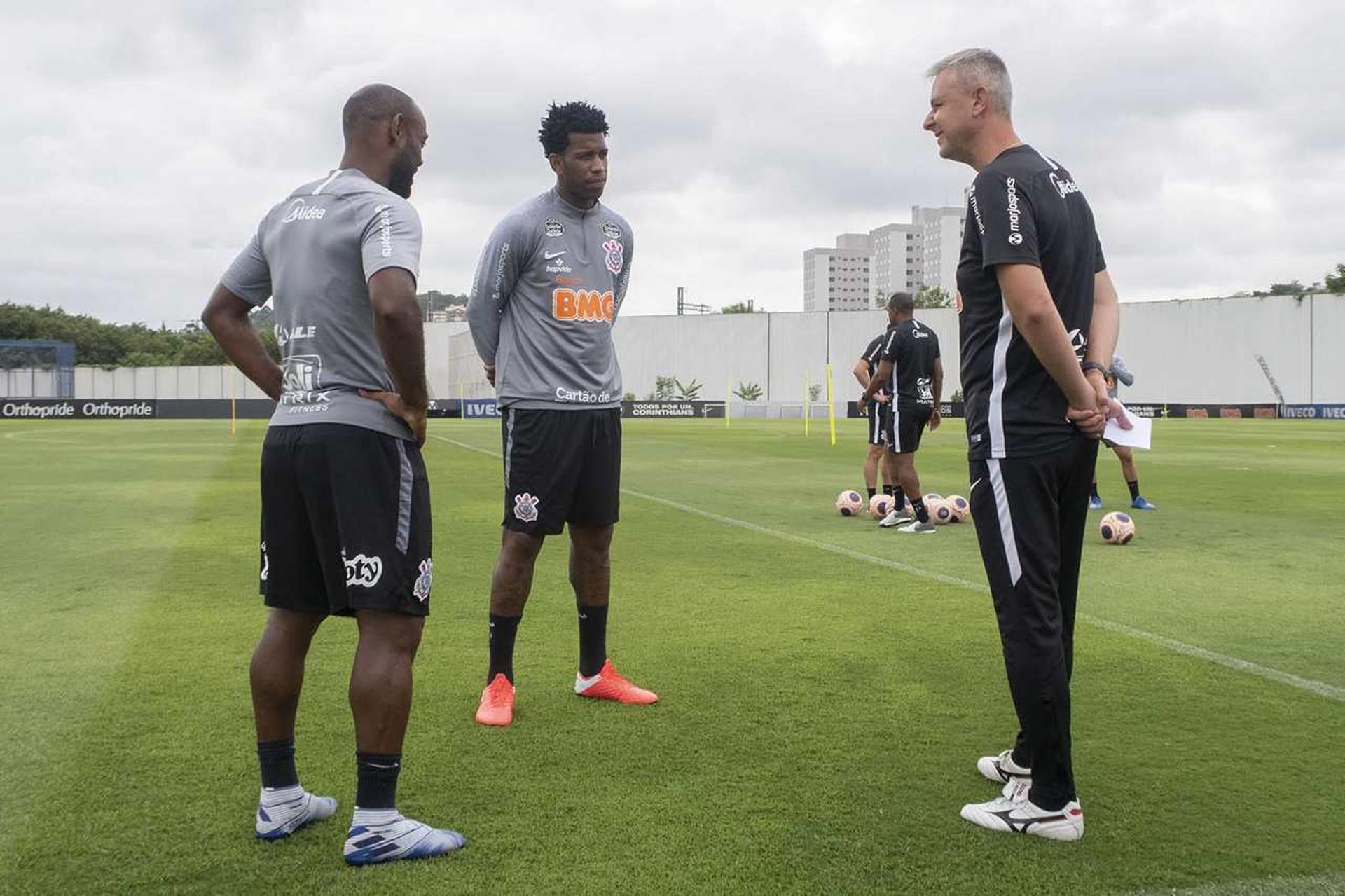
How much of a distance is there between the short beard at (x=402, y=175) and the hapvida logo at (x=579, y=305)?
1152 millimetres

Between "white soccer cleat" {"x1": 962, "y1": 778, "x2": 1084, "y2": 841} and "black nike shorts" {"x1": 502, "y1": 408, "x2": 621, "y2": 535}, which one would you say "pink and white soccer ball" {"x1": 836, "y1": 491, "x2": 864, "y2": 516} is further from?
"white soccer cleat" {"x1": 962, "y1": 778, "x2": 1084, "y2": 841}

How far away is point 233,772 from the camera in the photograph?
3.52 metres

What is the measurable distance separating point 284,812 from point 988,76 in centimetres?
287

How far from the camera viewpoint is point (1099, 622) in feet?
19.1

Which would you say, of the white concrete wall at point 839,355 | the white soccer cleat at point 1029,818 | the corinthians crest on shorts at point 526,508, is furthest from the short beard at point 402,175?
the white concrete wall at point 839,355

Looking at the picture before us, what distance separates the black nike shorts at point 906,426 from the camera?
9.99 m

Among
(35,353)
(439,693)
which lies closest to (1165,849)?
(439,693)

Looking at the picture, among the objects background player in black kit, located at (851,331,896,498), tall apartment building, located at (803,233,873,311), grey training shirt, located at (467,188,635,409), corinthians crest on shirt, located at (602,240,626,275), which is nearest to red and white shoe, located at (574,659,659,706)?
grey training shirt, located at (467,188,635,409)

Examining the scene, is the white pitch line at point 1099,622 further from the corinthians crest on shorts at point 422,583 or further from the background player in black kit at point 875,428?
the corinthians crest on shorts at point 422,583

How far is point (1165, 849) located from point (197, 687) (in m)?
3.64

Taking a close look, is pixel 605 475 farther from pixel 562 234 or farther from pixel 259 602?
pixel 259 602

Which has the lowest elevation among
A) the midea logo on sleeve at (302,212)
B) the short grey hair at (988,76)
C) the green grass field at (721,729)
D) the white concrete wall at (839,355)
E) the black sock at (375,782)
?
the green grass field at (721,729)

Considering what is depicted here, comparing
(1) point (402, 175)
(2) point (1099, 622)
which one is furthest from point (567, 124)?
(2) point (1099, 622)

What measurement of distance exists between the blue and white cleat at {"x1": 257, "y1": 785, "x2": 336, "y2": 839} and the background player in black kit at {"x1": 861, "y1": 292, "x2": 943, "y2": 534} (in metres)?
7.44
